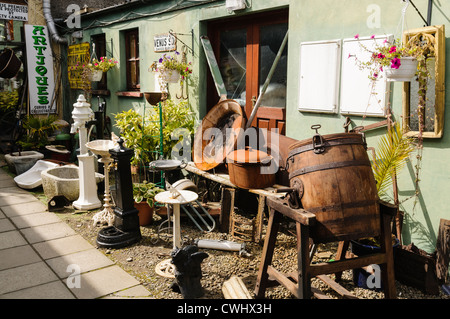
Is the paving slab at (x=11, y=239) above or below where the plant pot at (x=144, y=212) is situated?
below

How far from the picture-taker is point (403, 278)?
395 centimetres

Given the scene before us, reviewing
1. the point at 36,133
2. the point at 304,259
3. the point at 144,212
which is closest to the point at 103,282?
the point at 144,212

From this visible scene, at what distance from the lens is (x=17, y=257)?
179 inches

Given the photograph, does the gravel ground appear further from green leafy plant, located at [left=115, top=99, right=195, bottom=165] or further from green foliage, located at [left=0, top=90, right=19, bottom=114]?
green foliage, located at [left=0, top=90, right=19, bottom=114]

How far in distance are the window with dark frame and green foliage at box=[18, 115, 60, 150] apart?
7.24 feet

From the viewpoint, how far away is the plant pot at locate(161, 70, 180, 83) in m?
6.69

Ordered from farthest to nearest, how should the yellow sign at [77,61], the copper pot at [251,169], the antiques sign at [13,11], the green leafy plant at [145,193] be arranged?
the yellow sign at [77,61], the antiques sign at [13,11], the green leafy plant at [145,193], the copper pot at [251,169]

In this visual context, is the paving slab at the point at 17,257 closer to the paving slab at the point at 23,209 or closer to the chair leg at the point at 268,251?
the paving slab at the point at 23,209

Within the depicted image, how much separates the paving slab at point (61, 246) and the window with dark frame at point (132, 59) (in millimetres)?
4501

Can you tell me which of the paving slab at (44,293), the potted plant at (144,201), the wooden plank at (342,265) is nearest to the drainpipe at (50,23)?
the potted plant at (144,201)

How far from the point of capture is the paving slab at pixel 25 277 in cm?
386

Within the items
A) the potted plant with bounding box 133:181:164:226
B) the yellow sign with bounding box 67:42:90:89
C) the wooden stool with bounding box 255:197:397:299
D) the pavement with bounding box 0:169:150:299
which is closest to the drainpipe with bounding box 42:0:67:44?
the yellow sign with bounding box 67:42:90:89

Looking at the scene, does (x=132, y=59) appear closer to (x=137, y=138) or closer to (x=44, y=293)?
(x=137, y=138)
